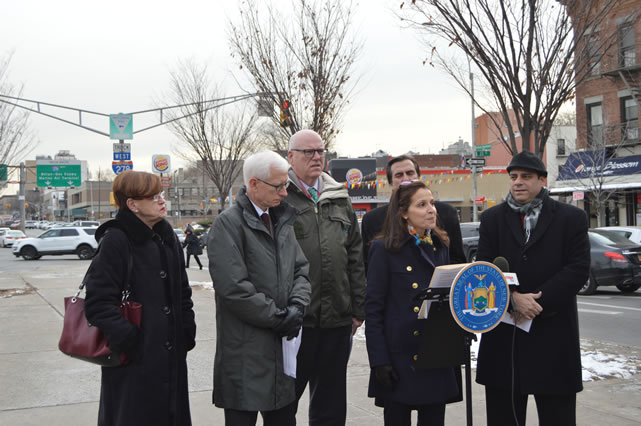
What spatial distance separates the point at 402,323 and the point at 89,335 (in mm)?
1706

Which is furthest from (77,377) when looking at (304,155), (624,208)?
(624,208)

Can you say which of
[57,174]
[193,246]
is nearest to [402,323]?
[193,246]

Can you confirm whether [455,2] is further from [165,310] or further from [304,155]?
[165,310]

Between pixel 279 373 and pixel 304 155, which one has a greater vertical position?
pixel 304 155

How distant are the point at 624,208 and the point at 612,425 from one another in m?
25.3

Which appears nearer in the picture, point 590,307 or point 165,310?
point 165,310

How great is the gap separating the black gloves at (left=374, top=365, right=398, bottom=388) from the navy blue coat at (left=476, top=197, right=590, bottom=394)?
801 millimetres

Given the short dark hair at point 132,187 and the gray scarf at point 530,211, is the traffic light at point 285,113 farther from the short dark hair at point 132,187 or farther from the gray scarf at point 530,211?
the short dark hair at point 132,187

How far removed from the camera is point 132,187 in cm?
327

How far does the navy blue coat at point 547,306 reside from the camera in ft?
11.5

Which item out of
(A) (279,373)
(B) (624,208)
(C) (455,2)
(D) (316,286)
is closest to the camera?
(A) (279,373)

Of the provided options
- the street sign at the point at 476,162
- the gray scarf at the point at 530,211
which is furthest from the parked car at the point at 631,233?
the gray scarf at the point at 530,211

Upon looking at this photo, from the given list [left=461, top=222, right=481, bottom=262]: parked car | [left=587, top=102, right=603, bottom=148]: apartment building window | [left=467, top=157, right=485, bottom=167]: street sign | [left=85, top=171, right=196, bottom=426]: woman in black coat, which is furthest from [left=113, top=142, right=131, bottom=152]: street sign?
[left=587, top=102, right=603, bottom=148]: apartment building window

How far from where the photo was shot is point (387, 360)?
10.8ft
